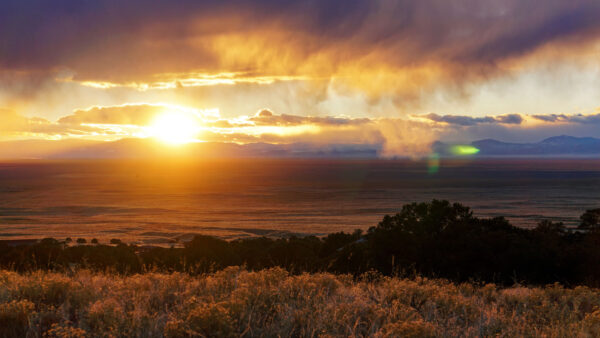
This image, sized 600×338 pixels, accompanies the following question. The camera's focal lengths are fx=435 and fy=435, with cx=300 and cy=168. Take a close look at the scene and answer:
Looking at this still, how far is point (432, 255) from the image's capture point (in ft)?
57.5

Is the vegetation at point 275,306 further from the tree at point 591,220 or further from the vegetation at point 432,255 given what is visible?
the tree at point 591,220

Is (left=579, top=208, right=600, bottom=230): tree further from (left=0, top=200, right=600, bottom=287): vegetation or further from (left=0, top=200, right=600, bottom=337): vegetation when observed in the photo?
(left=0, top=200, right=600, bottom=337): vegetation

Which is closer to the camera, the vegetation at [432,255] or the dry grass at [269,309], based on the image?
the dry grass at [269,309]

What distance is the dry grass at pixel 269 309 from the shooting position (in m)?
5.26

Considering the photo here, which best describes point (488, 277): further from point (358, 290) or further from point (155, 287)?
point (155, 287)

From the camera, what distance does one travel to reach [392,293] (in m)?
7.45

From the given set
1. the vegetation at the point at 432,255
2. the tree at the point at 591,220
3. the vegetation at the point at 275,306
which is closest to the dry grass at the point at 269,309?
the vegetation at the point at 275,306

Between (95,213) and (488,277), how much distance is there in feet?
235

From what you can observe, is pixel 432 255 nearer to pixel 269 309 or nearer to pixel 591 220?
pixel 269 309

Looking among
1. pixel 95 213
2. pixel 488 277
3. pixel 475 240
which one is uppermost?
pixel 475 240

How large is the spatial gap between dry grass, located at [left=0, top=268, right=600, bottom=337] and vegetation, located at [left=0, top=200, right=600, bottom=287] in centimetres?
462

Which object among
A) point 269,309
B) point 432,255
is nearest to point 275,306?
point 269,309

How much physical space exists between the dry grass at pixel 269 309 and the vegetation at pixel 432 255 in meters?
4.62

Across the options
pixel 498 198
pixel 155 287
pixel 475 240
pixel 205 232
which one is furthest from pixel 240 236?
pixel 498 198
